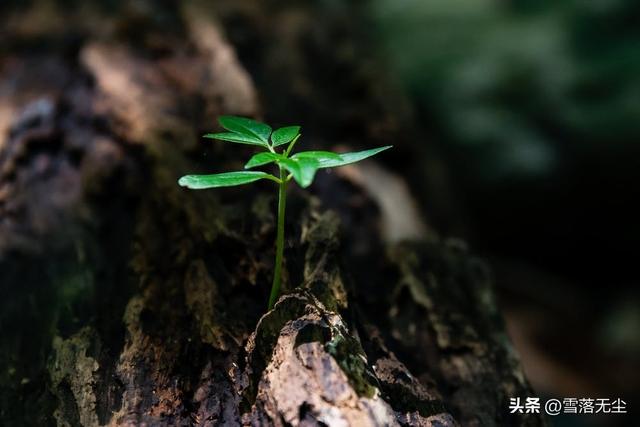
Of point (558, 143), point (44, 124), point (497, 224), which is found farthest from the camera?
point (497, 224)

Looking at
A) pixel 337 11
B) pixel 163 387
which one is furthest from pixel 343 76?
pixel 163 387

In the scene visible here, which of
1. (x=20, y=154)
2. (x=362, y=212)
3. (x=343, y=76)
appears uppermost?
(x=343, y=76)

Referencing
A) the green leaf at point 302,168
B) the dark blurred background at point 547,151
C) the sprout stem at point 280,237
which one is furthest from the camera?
the dark blurred background at point 547,151

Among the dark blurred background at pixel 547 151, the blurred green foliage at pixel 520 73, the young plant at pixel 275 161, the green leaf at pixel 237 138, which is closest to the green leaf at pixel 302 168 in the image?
the young plant at pixel 275 161

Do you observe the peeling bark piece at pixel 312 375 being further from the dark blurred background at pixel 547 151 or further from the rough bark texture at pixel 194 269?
the dark blurred background at pixel 547 151

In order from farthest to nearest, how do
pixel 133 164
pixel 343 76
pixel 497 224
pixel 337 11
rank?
pixel 497 224
pixel 337 11
pixel 343 76
pixel 133 164

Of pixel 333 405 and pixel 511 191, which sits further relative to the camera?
pixel 511 191

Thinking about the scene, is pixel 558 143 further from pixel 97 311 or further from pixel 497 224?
pixel 97 311

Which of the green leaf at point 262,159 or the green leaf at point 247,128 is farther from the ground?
the green leaf at point 247,128
